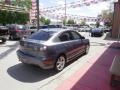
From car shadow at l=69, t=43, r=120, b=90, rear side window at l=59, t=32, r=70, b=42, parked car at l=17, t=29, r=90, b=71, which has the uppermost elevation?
rear side window at l=59, t=32, r=70, b=42

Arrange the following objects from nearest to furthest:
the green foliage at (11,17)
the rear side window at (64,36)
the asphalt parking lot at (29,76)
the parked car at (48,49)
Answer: the asphalt parking lot at (29,76) < the parked car at (48,49) < the rear side window at (64,36) < the green foliage at (11,17)

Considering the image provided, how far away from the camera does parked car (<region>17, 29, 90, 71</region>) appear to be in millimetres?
6180

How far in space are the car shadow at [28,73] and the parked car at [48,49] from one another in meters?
0.38

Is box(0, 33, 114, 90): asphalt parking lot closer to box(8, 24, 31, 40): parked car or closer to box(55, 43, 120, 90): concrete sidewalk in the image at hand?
box(55, 43, 120, 90): concrete sidewalk

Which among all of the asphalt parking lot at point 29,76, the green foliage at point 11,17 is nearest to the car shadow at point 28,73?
the asphalt parking lot at point 29,76

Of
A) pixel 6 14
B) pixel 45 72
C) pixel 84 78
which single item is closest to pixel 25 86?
pixel 45 72

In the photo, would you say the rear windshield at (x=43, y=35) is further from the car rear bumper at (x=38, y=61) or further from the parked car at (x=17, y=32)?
the parked car at (x=17, y=32)

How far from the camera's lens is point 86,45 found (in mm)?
9586

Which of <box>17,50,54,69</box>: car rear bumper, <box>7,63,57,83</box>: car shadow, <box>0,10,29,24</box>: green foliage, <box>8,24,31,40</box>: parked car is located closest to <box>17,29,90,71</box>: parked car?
<box>17,50,54,69</box>: car rear bumper

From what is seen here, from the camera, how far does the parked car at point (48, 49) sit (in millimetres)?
6180

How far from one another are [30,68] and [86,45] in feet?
12.4

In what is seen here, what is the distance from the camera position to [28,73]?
Answer: 6.57m

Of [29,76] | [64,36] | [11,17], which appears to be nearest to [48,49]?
[29,76]

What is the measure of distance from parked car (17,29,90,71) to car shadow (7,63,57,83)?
1.24ft
